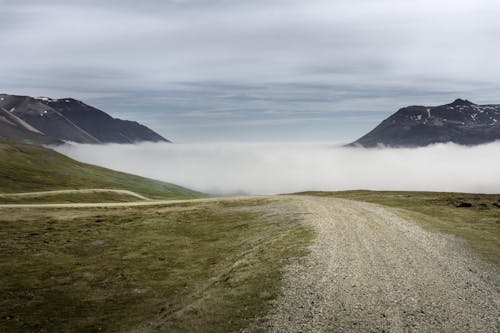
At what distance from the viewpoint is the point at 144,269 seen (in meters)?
43.2

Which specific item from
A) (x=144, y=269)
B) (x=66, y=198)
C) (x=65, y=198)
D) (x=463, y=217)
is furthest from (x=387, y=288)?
(x=66, y=198)

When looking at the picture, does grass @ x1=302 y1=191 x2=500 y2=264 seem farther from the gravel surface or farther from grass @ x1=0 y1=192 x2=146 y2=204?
grass @ x1=0 y1=192 x2=146 y2=204

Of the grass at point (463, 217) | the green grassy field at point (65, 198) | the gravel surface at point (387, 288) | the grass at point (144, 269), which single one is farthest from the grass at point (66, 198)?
the gravel surface at point (387, 288)

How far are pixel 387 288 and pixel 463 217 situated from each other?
47.2 metres

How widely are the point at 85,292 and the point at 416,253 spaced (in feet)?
102

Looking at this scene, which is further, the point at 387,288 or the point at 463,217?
the point at 463,217

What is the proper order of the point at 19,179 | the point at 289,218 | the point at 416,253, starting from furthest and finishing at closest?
the point at 19,179 → the point at 289,218 → the point at 416,253

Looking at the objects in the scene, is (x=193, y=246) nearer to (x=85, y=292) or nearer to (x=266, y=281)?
(x=85, y=292)

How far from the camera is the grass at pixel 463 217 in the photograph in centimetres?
4703

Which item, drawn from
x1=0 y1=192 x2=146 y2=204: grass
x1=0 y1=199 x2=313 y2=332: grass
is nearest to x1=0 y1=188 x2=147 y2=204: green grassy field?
x1=0 y1=192 x2=146 y2=204: grass

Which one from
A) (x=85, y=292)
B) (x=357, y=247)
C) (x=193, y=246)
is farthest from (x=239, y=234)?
(x=85, y=292)

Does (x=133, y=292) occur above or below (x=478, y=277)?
below

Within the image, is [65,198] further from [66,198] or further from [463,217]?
[463,217]

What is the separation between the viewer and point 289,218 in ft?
205
